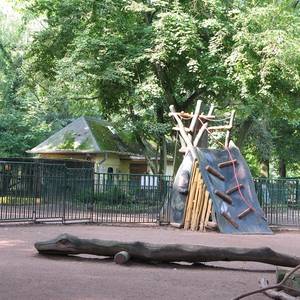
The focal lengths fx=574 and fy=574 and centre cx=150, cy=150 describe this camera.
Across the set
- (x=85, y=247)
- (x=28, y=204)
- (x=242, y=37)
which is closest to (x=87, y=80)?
(x=242, y=37)

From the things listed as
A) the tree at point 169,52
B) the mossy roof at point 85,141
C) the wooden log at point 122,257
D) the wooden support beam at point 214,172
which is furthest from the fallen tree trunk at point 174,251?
the mossy roof at point 85,141

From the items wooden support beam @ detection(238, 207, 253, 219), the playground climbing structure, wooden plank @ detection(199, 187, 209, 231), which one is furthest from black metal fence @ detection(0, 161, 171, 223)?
wooden support beam @ detection(238, 207, 253, 219)

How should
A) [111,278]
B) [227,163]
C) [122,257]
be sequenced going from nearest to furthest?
[111,278], [122,257], [227,163]

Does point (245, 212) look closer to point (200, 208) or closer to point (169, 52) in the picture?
point (200, 208)

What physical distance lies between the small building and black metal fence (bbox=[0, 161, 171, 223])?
13867 mm

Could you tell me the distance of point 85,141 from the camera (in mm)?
36062

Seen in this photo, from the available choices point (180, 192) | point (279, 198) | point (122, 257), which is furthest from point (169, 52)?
point (122, 257)

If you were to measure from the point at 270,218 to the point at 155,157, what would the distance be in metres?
12.1

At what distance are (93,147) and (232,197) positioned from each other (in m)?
17.9

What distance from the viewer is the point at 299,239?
16.8 metres

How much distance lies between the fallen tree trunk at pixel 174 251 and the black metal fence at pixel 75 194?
8.11 m

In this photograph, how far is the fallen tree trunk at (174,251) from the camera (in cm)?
930

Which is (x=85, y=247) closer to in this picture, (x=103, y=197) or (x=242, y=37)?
(x=103, y=197)

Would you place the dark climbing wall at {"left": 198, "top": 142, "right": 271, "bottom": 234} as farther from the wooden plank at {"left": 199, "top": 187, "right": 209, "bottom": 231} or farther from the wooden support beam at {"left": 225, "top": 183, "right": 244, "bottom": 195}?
the wooden plank at {"left": 199, "top": 187, "right": 209, "bottom": 231}
